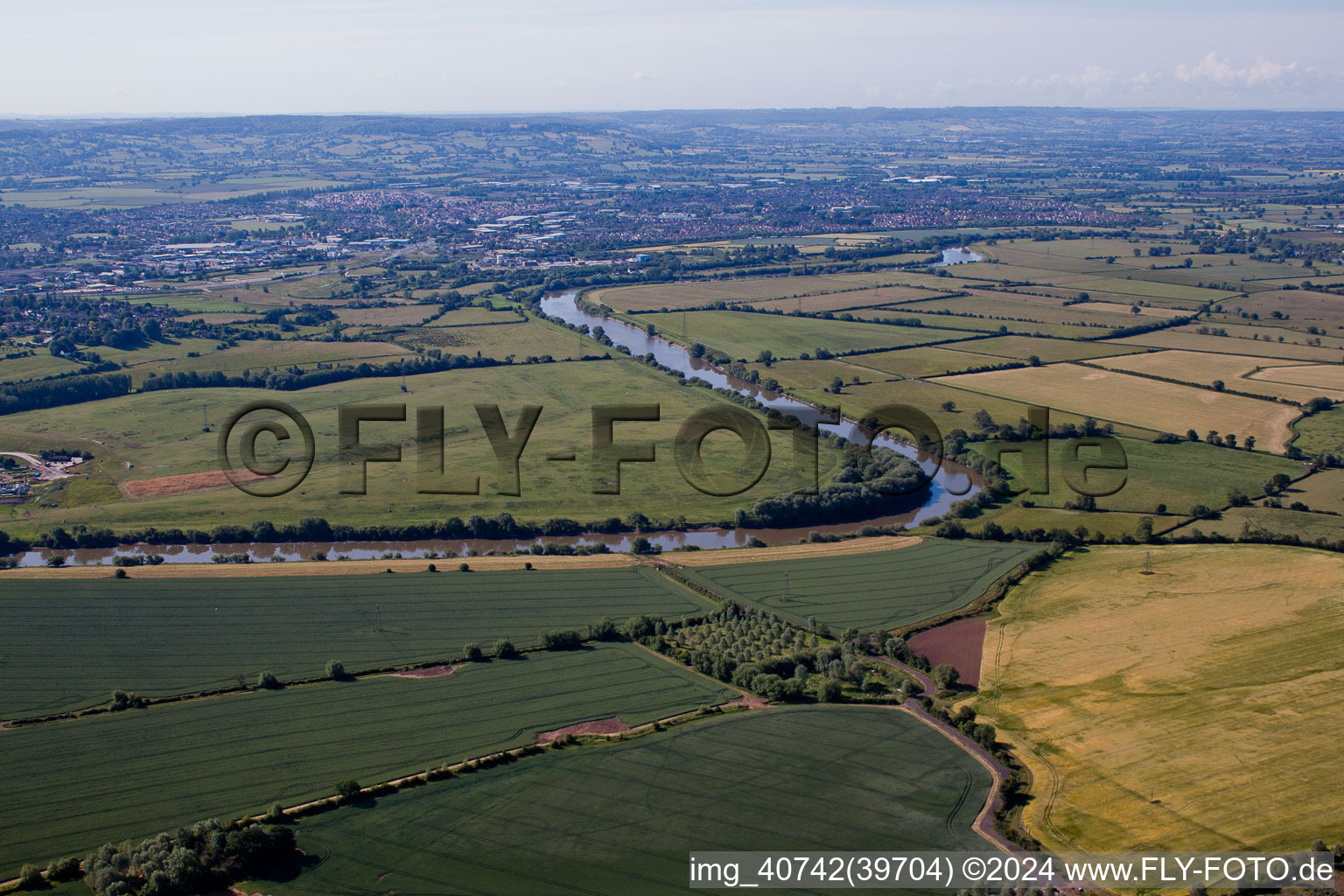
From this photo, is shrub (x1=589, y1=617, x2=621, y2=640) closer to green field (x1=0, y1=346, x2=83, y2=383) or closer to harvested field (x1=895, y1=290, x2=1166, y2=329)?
green field (x1=0, y1=346, x2=83, y2=383)

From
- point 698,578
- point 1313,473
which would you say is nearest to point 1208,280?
point 1313,473

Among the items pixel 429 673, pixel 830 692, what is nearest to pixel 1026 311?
pixel 830 692

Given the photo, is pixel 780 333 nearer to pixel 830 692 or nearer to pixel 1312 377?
pixel 1312 377

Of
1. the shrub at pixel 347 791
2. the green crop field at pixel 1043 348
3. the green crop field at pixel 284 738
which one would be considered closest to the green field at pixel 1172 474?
the green crop field at pixel 1043 348

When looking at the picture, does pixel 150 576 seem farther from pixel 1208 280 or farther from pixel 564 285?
pixel 1208 280

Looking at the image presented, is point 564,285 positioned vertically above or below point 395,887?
above
